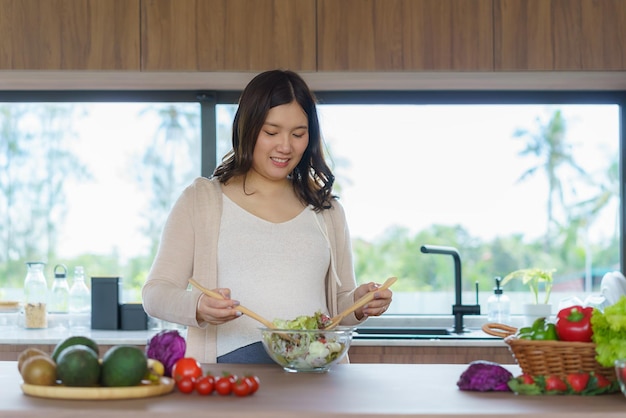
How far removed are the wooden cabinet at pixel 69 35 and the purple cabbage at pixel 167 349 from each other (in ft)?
6.56

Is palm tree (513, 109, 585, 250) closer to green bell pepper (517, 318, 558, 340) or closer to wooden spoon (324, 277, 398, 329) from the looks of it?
wooden spoon (324, 277, 398, 329)

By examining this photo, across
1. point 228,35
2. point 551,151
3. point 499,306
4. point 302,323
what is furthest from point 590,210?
point 302,323

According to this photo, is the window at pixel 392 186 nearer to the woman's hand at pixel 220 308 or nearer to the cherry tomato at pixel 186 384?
the woman's hand at pixel 220 308

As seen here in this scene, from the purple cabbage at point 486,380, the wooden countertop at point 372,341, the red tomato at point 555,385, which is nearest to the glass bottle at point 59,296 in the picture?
the wooden countertop at point 372,341

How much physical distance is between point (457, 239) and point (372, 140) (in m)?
0.58

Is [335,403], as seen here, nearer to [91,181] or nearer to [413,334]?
[413,334]

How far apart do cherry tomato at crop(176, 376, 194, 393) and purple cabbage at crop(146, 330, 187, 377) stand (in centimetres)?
11

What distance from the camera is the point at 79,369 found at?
1.73 meters

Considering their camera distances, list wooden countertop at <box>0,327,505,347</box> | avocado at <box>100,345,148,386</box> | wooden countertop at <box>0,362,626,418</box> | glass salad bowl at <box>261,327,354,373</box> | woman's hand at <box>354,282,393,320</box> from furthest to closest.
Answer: wooden countertop at <box>0,327,505,347</box>
woman's hand at <box>354,282,393,320</box>
glass salad bowl at <box>261,327,354,373</box>
avocado at <box>100,345,148,386</box>
wooden countertop at <box>0,362,626,418</box>

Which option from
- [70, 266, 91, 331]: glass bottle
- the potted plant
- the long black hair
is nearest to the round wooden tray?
the long black hair

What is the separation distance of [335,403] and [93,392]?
16.9 inches

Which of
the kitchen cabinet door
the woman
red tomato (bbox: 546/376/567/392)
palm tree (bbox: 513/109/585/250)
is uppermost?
the kitchen cabinet door

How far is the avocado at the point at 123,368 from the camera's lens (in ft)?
5.67

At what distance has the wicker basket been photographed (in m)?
1.84
